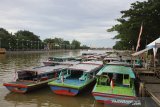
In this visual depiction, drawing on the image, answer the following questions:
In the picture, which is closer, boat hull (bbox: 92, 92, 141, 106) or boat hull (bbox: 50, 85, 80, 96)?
boat hull (bbox: 92, 92, 141, 106)

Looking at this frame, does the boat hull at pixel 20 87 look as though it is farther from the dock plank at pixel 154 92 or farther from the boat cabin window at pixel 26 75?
the dock plank at pixel 154 92

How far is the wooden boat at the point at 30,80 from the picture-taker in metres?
16.8

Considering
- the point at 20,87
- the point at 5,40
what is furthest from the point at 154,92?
the point at 5,40

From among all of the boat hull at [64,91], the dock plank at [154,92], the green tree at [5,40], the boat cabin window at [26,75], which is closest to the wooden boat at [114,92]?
the dock plank at [154,92]

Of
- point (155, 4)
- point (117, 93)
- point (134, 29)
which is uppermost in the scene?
point (155, 4)

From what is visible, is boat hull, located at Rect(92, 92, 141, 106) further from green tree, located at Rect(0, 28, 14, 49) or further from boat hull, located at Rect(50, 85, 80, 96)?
green tree, located at Rect(0, 28, 14, 49)

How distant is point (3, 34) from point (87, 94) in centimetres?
7798

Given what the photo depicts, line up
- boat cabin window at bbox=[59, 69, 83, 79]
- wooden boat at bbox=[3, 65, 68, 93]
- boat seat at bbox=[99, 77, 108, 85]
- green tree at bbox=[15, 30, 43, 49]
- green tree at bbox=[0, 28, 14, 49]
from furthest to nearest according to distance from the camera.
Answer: green tree at bbox=[15, 30, 43, 49]
green tree at bbox=[0, 28, 14, 49]
boat cabin window at bbox=[59, 69, 83, 79]
wooden boat at bbox=[3, 65, 68, 93]
boat seat at bbox=[99, 77, 108, 85]

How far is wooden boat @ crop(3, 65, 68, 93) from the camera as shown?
16.8 metres

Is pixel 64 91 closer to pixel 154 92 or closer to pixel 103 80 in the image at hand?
pixel 103 80

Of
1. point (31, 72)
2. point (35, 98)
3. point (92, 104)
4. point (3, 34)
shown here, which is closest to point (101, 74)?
point (92, 104)

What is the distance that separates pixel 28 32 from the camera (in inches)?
5103

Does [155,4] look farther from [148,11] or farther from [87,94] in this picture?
[87,94]

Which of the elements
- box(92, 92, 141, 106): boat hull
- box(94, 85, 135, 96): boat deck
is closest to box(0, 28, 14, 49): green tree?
box(94, 85, 135, 96): boat deck
